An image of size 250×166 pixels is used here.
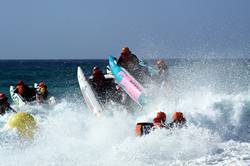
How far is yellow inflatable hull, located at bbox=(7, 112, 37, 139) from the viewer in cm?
1052

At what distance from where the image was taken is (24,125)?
423 inches

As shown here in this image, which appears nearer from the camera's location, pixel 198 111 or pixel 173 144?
pixel 173 144

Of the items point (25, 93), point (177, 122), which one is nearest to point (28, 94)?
point (25, 93)

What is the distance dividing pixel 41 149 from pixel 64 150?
19.5 inches

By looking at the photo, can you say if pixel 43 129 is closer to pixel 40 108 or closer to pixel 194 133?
pixel 194 133

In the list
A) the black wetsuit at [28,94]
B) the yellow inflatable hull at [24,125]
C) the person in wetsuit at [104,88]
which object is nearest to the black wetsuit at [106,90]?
the person in wetsuit at [104,88]

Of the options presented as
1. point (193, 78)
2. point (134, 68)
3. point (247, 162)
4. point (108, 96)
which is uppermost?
point (193, 78)

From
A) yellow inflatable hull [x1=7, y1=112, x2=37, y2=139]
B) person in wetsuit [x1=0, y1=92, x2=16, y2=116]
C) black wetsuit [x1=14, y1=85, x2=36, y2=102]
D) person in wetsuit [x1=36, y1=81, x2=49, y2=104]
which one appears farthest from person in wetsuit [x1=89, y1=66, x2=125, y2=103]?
black wetsuit [x1=14, y1=85, x2=36, y2=102]

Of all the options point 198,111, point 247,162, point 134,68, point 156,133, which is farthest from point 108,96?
point 247,162

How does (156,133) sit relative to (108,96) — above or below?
below

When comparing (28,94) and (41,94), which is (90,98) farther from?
(28,94)

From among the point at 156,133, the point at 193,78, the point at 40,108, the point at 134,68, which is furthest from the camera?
the point at 193,78

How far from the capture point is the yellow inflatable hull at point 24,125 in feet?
34.5

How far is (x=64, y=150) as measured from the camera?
869 centimetres
